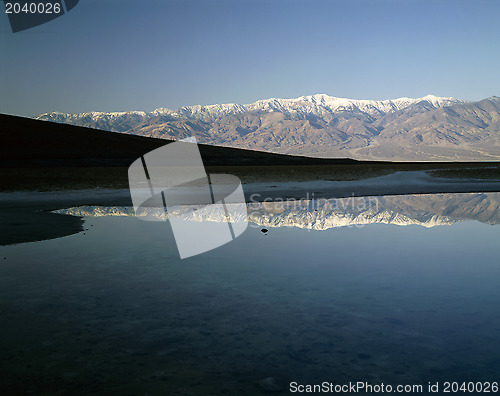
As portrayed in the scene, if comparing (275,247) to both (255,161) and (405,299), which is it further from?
(255,161)

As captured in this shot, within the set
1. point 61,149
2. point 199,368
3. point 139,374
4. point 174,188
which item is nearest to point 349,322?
point 199,368

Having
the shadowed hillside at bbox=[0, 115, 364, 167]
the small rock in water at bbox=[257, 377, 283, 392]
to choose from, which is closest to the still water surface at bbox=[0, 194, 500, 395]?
the small rock in water at bbox=[257, 377, 283, 392]

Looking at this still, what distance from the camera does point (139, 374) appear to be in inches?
229

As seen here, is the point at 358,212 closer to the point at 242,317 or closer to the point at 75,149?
the point at 242,317

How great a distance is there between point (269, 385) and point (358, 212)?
61.6 feet

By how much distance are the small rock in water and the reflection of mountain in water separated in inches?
500

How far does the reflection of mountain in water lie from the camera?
2003 cm

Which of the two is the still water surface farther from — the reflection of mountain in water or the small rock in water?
the reflection of mountain in water

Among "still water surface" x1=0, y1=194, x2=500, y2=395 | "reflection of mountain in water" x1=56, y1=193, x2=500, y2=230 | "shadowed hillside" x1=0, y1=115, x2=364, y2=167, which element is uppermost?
"shadowed hillside" x1=0, y1=115, x2=364, y2=167

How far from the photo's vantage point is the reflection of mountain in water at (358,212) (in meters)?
20.0

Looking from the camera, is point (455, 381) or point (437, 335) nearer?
point (455, 381)

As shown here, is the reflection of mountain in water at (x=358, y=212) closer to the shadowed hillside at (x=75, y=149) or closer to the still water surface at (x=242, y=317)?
the still water surface at (x=242, y=317)

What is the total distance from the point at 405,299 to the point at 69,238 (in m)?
11.5

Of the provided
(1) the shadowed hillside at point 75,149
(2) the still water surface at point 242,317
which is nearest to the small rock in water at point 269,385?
(2) the still water surface at point 242,317
